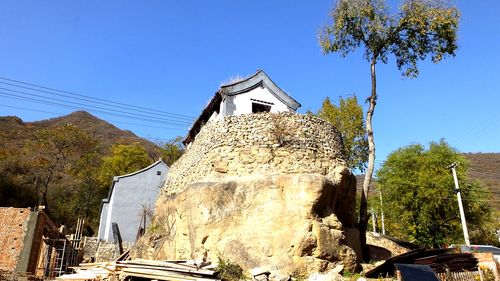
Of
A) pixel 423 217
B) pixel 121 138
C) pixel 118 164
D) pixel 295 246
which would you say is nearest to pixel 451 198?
pixel 423 217

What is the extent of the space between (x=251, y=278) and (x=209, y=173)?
5103 millimetres

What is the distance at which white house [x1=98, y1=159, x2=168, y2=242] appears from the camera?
26.4m

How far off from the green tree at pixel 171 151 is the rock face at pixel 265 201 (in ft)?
80.9

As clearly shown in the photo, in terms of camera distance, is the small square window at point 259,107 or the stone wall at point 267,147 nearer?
the stone wall at point 267,147

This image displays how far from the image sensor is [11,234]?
62.3 ft

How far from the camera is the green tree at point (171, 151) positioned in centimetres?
4160

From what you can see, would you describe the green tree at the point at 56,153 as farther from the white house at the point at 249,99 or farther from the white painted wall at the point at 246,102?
the white painted wall at the point at 246,102

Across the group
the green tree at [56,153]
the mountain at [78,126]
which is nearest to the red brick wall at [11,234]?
the green tree at [56,153]

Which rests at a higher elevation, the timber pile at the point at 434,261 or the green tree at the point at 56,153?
the green tree at the point at 56,153

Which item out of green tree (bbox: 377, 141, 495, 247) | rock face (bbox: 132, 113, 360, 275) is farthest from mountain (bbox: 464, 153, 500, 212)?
rock face (bbox: 132, 113, 360, 275)

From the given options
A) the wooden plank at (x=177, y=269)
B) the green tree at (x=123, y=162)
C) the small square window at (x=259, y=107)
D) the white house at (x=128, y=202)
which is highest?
the green tree at (x=123, y=162)

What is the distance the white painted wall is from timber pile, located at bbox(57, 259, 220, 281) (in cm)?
820

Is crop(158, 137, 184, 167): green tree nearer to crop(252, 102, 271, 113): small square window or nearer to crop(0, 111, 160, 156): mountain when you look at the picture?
crop(0, 111, 160, 156): mountain

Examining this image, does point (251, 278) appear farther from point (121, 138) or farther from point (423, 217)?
point (121, 138)
